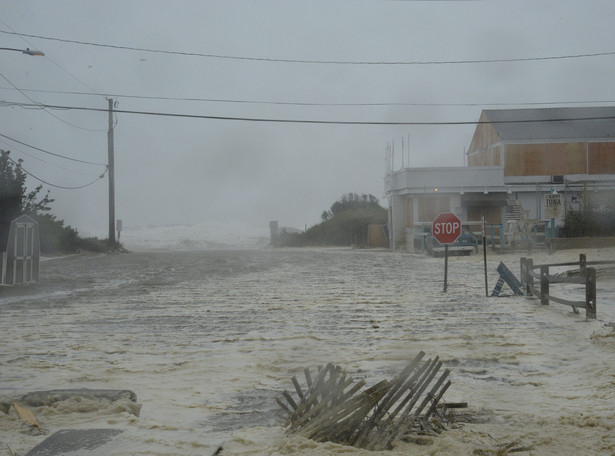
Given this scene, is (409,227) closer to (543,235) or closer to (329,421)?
(543,235)

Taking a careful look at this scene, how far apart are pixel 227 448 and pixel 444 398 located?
9.06 feet

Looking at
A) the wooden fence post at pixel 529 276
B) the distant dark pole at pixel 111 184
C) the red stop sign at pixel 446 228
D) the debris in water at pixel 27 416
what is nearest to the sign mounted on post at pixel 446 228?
the red stop sign at pixel 446 228

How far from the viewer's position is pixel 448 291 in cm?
2094

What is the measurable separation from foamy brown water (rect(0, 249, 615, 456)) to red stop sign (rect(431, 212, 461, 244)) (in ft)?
4.90

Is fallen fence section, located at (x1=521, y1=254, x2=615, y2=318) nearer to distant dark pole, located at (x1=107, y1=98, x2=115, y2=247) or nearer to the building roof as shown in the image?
the building roof

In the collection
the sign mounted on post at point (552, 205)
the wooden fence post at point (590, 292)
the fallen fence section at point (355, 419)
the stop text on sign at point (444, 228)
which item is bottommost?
the fallen fence section at point (355, 419)

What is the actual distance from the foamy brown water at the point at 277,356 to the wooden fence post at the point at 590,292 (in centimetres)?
45

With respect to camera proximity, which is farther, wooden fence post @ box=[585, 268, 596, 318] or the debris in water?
wooden fence post @ box=[585, 268, 596, 318]

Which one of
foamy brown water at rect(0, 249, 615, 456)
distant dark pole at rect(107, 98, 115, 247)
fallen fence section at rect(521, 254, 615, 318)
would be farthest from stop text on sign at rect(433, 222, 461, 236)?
distant dark pole at rect(107, 98, 115, 247)

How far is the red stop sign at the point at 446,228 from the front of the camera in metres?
21.5

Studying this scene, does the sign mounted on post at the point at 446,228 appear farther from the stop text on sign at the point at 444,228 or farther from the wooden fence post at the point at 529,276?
the wooden fence post at the point at 529,276

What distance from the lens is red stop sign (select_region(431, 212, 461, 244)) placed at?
70.6 feet

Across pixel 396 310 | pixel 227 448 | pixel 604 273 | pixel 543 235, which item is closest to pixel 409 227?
pixel 543 235

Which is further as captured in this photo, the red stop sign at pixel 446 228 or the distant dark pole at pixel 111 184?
the distant dark pole at pixel 111 184
